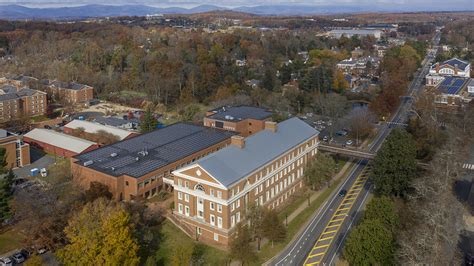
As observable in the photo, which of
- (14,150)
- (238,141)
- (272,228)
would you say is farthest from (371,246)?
(14,150)

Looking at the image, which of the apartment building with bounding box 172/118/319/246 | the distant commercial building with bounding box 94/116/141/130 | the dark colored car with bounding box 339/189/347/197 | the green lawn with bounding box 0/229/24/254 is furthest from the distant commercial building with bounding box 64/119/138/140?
the dark colored car with bounding box 339/189/347/197

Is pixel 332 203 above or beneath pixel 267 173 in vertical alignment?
beneath

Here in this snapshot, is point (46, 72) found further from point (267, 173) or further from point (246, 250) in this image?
point (246, 250)

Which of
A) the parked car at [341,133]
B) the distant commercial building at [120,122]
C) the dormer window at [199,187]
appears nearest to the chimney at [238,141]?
the dormer window at [199,187]

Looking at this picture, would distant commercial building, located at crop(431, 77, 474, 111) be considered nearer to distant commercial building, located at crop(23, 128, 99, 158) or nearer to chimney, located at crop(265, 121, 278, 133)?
chimney, located at crop(265, 121, 278, 133)

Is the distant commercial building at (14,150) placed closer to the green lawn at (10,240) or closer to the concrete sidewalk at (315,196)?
the green lawn at (10,240)

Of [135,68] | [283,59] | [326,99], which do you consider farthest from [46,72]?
[326,99]
